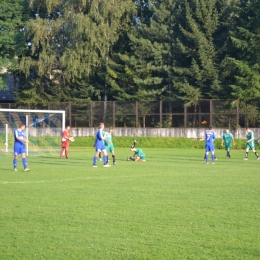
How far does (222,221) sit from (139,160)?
17865 mm

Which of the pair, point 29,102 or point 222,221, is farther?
point 29,102

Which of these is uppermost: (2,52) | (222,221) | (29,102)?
(2,52)

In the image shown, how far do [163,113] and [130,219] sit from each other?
39923mm

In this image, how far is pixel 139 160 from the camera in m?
27.8

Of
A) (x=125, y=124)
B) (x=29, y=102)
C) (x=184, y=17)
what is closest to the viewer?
(x=125, y=124)

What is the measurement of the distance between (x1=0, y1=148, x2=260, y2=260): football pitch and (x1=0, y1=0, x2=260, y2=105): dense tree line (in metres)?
35.0

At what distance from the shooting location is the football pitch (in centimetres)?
794

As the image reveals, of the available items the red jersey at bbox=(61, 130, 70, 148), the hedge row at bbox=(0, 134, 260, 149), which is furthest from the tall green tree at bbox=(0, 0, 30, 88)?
the red jersey at bbox=(61, 130, 70, 148)

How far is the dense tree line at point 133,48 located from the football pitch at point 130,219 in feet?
115

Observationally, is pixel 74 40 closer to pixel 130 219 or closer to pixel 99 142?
pixel 99 142

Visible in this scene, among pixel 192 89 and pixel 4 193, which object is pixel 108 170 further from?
pixel 192 89

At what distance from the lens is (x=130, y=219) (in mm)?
10141

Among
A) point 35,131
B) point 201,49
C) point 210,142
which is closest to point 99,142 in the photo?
point 210,142

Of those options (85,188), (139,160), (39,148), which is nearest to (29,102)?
(39,148)
